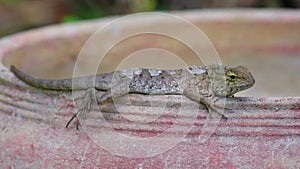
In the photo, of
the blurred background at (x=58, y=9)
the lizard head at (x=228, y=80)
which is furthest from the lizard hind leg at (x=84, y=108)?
the blurred background at (x=58, y=9)

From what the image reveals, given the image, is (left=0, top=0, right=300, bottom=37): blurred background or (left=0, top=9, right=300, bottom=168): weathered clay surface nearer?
(left=0, top=9, right=300, bottom=168): weathered clay surface

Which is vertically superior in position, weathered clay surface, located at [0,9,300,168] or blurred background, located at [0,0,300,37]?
blurred background, located at [0,0,300,37]

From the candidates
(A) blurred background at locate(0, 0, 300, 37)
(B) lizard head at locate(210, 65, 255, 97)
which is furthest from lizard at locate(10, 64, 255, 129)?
(A) blurred background at locate(0, 0, 300, 37)

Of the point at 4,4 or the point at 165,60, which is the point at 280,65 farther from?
the point at 4,4

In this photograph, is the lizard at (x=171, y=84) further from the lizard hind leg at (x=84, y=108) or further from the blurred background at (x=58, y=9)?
the blurred background at (x=58, y=9)

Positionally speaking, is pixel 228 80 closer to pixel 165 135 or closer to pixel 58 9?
pixel 165 135

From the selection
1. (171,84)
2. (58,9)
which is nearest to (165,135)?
(171,84)

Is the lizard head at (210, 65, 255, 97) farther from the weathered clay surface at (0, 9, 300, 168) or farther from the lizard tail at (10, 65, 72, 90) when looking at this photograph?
the lizard tail at (10, 65, 72, 90)

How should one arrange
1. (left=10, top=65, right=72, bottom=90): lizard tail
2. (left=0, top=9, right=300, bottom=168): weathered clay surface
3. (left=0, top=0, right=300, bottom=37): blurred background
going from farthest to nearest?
(left=0, top=0, right=300, bottom=37): blurred background → (left=10, top=65, right=72, bottom=90): lizard tail → (left=0, top=9, right=300, bottom=168): weathered clay surface

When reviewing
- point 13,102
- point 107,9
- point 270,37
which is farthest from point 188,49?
point 107,9
